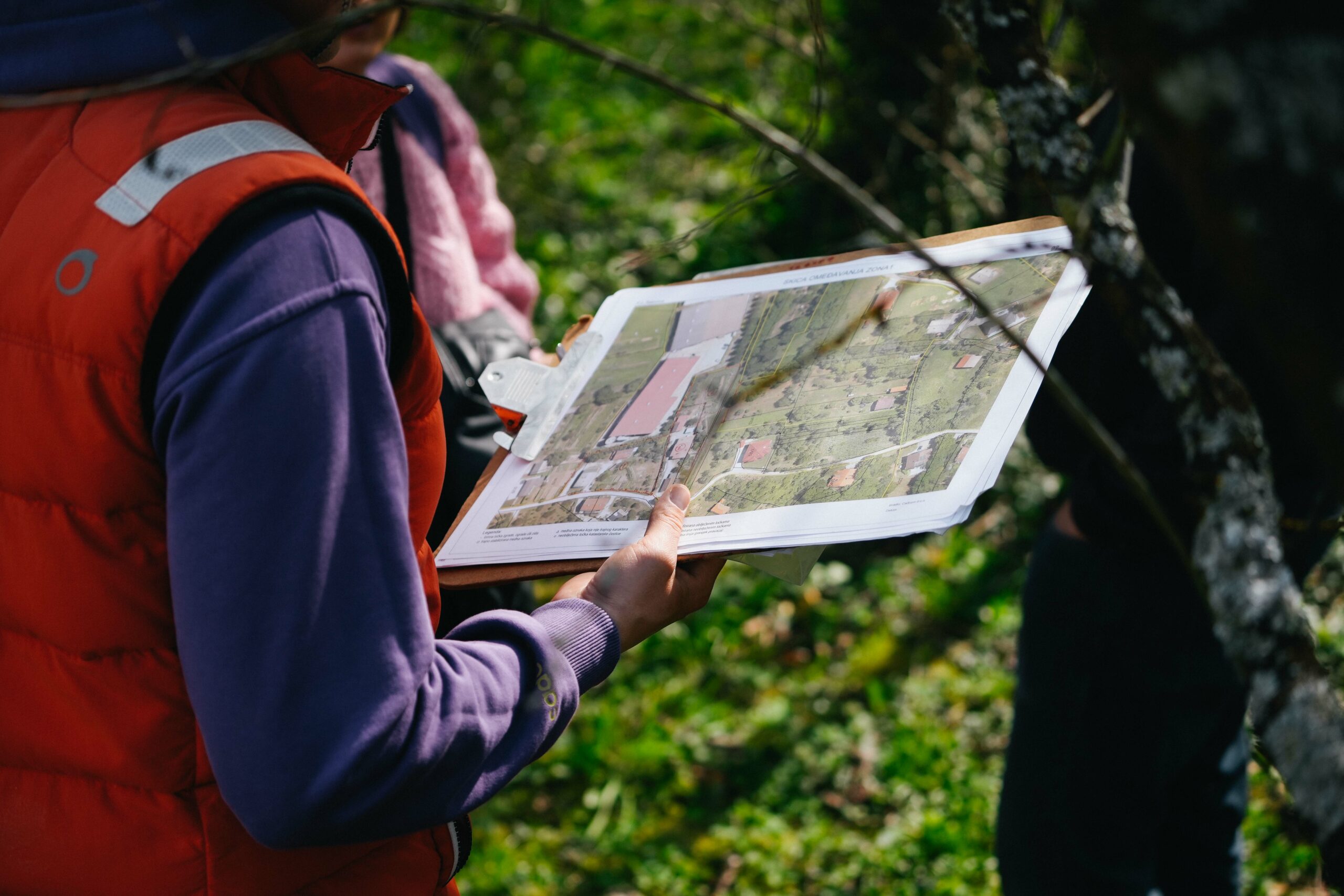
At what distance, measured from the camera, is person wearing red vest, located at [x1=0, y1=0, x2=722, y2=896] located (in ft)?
2.66

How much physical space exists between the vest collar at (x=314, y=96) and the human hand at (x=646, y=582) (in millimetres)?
524

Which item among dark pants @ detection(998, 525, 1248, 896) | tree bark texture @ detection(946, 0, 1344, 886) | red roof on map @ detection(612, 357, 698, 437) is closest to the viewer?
tree bark texture @ detection(946, 0, 1344, 886)

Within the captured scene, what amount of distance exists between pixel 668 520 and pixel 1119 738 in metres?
1.06

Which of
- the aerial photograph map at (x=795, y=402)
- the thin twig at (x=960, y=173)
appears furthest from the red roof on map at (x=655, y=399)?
the thin twig at (x=960, y=173)

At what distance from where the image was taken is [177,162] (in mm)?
851

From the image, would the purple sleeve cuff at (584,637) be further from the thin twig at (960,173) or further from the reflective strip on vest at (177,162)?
the thin twig at (960,173)

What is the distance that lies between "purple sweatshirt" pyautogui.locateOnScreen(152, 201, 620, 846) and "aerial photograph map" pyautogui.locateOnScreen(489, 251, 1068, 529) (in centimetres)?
44

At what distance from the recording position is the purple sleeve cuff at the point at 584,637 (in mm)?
1109

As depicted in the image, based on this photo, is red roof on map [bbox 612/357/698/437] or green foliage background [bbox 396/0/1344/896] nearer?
red roof on map [bbox 612/357/698/437]

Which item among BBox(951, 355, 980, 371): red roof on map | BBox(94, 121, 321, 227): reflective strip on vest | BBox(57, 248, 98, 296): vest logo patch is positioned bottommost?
BBox(951, 355, 980, 371): red roof on map

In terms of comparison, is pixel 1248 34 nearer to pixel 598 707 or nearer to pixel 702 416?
pixel 702 416

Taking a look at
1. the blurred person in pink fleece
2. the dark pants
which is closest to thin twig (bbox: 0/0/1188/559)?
the dark pants

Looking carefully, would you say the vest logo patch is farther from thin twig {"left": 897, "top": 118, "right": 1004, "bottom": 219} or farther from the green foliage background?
thin twig {"left": 897, "top": 118, "right": 1004, "bottom": 219}

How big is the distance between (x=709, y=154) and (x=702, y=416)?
4082 millimetres
